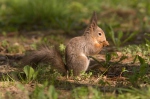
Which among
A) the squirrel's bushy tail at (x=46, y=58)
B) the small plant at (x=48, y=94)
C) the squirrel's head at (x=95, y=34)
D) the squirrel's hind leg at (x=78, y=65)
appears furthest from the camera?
the squirrel's head at (x=95, y=34)

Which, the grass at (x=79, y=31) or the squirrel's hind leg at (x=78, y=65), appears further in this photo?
the squirrel's hind leg at (x=78, y=65)

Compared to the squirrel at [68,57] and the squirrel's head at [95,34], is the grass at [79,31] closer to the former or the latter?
the squirrel at [68,57]

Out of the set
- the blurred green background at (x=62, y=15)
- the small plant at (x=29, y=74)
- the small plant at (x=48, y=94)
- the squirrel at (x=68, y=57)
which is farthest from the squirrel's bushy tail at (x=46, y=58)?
the blurred green background at (x=62, y=15)

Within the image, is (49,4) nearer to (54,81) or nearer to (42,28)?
(42,28)

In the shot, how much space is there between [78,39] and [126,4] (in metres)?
5.62

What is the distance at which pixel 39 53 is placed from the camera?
5348 millimetres

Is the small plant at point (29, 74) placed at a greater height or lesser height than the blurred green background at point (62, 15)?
lesser

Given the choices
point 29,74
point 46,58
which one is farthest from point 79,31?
point 29,74

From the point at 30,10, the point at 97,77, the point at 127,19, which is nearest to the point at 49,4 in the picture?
the point at 30,10

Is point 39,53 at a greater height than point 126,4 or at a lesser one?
lesser

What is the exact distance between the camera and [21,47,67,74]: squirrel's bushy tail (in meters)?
5.34

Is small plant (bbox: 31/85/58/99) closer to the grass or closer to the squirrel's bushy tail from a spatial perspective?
the grass

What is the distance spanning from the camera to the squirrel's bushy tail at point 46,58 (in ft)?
17.5

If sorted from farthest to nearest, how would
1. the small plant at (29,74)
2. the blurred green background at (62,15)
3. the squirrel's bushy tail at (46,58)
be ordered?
the blurred green background at (62,15), the squirrel's bushy tail at (46,58), the small plant at (29,74)
